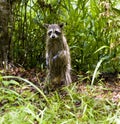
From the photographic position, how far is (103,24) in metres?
6.21

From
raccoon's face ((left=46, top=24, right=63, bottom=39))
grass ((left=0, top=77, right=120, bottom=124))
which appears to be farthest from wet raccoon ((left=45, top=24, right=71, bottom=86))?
grass ((left=0, top=77, right=120, bottom=124))

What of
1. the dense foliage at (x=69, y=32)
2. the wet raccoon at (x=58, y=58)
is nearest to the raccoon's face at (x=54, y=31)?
the wet raccoon at (x=58, y=58)

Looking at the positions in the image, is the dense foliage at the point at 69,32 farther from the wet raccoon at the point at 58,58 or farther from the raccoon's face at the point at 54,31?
the raccoon's face at the point at 54,31

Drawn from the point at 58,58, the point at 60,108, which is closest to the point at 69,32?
the point at 58,58

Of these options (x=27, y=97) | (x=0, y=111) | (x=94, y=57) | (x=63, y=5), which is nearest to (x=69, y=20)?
(x=63, y=5)

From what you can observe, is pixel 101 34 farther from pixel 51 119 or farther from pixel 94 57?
pixel 51 119

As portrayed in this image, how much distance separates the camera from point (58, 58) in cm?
562

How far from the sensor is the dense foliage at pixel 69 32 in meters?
6.21

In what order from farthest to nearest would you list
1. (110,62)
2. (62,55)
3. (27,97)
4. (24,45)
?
(24,45) → (110,62) → (62,55) → (27,97)

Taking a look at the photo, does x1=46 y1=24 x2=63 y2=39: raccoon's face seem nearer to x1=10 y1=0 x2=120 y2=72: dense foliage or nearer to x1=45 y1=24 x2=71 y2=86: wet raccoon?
x1=45 y1=24 x2=71 y2=86: wet raccoon

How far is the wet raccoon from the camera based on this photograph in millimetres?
5609

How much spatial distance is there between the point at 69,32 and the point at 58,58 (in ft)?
2.90

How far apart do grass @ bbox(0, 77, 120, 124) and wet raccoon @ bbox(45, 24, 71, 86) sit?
474 millimetres

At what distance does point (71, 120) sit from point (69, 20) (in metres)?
2.76
